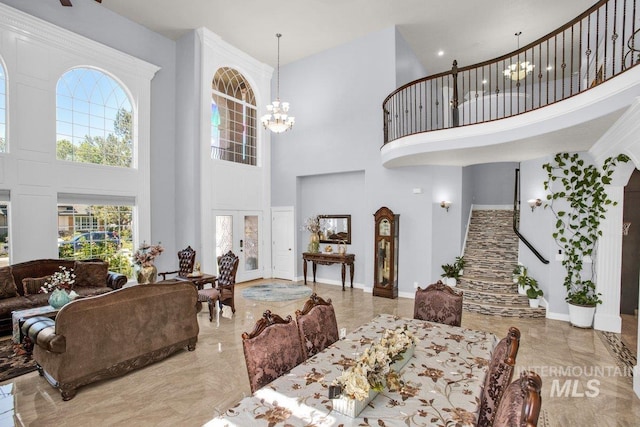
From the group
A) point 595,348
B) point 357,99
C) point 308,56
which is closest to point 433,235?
point 595,348

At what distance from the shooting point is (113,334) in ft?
10.7

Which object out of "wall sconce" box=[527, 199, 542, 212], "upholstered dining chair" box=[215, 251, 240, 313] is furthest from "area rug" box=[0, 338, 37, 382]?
"wall sconce" box=[527, 199, 542, 212]

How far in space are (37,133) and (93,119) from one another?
110 cm

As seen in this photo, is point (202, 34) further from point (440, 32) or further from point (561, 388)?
point (561, 388)

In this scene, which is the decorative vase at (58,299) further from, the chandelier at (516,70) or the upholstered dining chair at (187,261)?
the chandelier at (516,70)

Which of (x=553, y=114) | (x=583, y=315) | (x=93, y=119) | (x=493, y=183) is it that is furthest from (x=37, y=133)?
(x=493, y=183)

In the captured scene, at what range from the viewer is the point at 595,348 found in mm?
4211

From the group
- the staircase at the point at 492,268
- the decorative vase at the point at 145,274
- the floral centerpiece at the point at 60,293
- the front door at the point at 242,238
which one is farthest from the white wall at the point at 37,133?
the staircase at the point at 492,268

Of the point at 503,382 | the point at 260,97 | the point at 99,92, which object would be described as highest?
the point at 260,97

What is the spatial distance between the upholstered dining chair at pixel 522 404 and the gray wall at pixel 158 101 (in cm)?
736

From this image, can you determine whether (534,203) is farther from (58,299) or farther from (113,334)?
(58,299)

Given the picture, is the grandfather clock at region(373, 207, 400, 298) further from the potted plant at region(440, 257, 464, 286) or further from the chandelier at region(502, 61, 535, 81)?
the chandelier at region(502, 61, 535, 81)

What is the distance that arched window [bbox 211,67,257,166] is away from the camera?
7.84 metres

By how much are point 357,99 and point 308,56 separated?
2.05 metres
